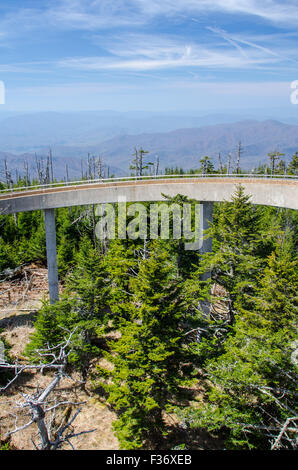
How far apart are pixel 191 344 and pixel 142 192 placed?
44.2 ft

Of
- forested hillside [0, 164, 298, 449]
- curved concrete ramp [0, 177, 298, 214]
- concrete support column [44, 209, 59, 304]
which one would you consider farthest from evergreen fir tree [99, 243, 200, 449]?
concrete support column [44, 209, 59, 304]

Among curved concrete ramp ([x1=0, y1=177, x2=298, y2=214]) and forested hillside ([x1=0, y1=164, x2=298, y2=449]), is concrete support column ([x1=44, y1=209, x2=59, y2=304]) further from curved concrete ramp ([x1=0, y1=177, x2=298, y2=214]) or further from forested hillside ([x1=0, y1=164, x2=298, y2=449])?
forested hillside ([x1=0, y1=164, x2=298, y2=449])

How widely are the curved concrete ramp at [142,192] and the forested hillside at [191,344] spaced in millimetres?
2011

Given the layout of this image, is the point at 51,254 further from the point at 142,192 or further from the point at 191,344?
the point at 191,344

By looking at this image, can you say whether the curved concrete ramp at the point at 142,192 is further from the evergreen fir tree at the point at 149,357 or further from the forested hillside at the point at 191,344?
the evergreen fir tree at the point at 149,357

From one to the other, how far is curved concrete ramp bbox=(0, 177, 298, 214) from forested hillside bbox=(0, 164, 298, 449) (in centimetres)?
201

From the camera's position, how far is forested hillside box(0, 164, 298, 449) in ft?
45.3

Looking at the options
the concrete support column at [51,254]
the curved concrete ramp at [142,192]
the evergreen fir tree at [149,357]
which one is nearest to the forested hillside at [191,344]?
the evergreen fir tree at [149,357]

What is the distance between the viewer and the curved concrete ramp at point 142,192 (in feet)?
76.6

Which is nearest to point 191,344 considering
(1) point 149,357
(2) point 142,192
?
(1) point 149,357

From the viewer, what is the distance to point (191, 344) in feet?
57.8
